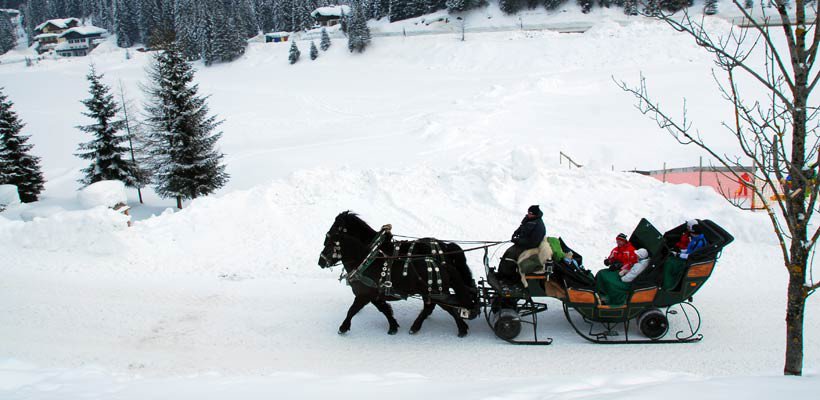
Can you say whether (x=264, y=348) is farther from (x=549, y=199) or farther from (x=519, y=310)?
(x=549, y=199)

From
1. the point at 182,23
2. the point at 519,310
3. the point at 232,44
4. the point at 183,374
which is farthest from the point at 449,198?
the point at 182,23

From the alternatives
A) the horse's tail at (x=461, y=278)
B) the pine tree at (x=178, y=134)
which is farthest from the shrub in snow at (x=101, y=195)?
the horse's tail at (x=461, y=278)

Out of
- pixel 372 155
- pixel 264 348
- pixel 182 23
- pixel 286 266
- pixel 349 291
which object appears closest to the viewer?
pixel 264 348

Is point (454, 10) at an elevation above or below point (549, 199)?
above

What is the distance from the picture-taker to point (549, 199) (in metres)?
11.7

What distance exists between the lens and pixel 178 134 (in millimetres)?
20156

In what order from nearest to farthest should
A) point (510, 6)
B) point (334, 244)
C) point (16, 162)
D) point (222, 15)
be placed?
1. point (334, 244)
2. point (16, 162)
3. point (510, 6)
4. point (222, 15)

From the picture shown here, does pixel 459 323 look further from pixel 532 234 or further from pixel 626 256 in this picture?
pixel 626 256

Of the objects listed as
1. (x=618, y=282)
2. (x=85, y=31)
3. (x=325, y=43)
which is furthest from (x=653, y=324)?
(x=85, y=31)

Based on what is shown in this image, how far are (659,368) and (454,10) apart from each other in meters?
68.1

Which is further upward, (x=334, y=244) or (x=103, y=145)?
(x=103, y=145)

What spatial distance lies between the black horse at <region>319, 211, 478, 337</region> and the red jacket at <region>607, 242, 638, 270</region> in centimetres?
219

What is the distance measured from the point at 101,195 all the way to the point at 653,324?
15.3m

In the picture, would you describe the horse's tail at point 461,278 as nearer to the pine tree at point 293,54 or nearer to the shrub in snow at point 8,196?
the shrub in snow at point 8,196
